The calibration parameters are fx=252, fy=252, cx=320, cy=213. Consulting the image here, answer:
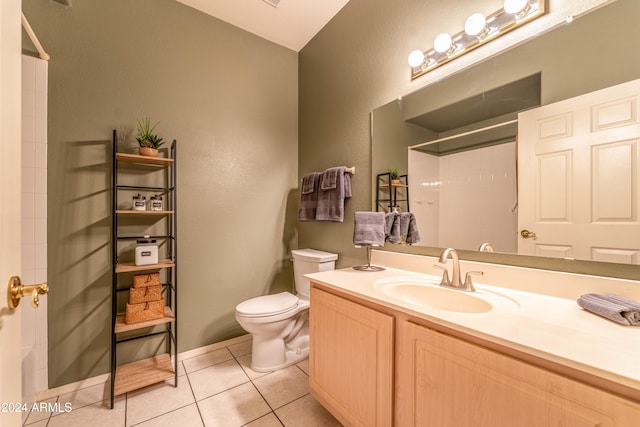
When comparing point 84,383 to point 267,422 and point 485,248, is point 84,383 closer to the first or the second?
point 267,422

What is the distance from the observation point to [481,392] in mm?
723

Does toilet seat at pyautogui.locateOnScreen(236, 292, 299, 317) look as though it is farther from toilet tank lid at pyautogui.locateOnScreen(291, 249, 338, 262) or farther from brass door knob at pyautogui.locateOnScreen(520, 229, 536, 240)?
brass door knob at pyautogui.locateOnScreen(520, 229, 536, 240)

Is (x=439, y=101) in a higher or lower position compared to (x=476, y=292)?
higher

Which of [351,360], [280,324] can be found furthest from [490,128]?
[280,324]

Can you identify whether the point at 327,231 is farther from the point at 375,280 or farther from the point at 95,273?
the point at 95,273

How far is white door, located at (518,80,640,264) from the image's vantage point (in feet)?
2.93

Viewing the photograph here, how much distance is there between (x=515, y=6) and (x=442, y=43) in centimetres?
32

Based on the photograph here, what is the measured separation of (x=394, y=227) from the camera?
161cm

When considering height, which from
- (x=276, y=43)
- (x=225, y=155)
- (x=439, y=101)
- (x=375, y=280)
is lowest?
(x=375, y=280)

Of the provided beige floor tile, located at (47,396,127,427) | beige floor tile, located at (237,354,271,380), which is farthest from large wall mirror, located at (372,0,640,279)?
beige floor tile, located at (47,396,127,427)

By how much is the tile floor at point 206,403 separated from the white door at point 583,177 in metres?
1.39

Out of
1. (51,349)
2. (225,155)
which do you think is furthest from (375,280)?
(51,349)

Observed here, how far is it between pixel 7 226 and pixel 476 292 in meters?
1.52

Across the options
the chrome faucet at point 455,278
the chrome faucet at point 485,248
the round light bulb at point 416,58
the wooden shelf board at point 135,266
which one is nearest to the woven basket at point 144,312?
the wooden shelf board at point 135,266
